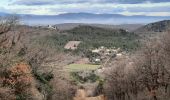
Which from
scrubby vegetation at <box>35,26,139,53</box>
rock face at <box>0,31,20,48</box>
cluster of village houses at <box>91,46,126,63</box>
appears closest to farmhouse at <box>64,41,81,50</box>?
scrubby vegetation at <box>35,26,139,53</box>

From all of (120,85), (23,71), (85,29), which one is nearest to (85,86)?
(120,85)

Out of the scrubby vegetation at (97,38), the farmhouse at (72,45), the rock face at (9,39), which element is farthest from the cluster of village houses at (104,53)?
the rock face at (9,39)

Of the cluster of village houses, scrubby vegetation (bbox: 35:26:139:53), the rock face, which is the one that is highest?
the rock face

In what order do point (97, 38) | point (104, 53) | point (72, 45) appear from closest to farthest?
point (72, 45) < point (104, 53) < point (97, 38)

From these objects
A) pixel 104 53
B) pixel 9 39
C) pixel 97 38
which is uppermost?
pixel 9 39

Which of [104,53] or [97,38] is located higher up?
[97,38]

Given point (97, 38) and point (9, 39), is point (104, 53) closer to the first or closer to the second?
point (97, 38)

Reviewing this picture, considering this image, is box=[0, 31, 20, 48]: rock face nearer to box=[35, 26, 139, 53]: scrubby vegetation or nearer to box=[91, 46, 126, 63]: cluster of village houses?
box=[91, 46, 126, 63]: cluster of village houses

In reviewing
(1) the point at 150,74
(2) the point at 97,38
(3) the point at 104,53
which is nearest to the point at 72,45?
(3) the point at 104,53

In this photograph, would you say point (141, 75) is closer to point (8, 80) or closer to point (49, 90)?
point (49, 90)
